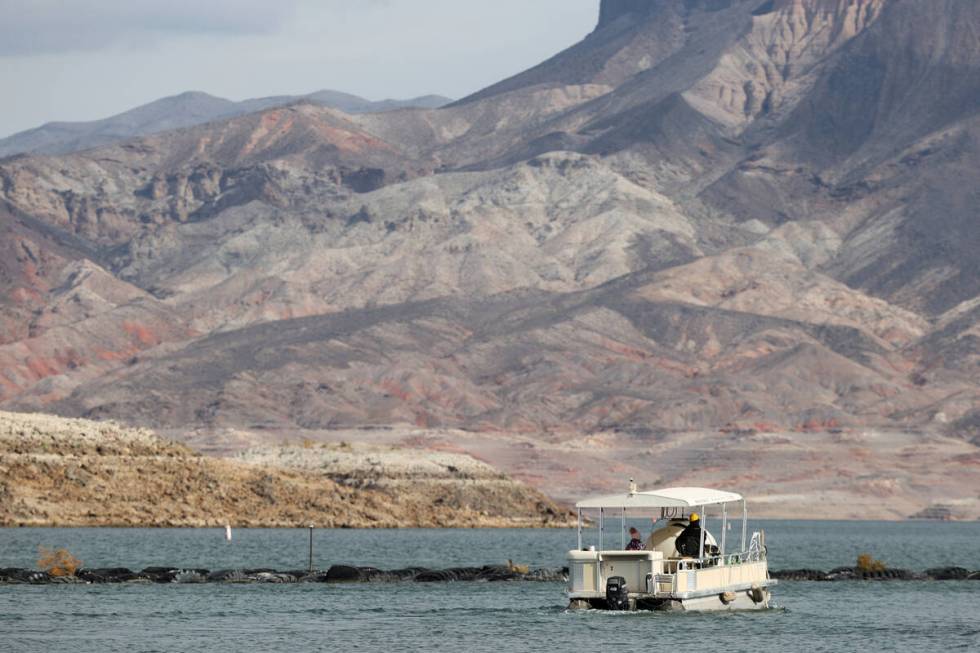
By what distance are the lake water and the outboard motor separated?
602 millimetres

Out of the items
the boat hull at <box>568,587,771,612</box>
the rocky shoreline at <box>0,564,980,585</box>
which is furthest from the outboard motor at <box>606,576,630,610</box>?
the rocky shoreline at <box>0,564,980,585</box>

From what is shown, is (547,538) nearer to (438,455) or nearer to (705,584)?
(438,455)

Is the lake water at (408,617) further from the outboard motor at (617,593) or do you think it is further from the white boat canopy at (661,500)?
the white boat canopy at (661,500)

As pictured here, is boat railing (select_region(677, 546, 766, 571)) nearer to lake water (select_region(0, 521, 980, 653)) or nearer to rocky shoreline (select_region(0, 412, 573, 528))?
lake water (select_region(0, 521, 980, 653))

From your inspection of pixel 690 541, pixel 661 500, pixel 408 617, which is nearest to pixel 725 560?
pixel 690 541

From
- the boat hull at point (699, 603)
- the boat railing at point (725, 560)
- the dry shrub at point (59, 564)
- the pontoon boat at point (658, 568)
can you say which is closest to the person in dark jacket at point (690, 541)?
the pontoon boat at point (658, 568)

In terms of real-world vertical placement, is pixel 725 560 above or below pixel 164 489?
below

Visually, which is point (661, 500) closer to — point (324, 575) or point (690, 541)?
point (690, 541)

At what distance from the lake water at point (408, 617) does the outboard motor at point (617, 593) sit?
60 cm

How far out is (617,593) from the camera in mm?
60719

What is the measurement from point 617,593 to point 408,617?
8.06 m

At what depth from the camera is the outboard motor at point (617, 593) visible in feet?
199

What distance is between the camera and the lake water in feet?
190

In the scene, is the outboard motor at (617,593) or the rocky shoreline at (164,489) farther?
the rocky shoreline at (164,489)
